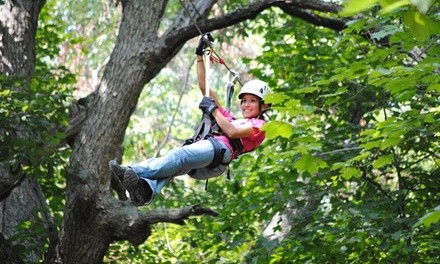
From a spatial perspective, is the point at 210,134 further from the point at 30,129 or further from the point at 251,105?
the point at 30,129

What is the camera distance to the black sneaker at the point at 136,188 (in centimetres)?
427

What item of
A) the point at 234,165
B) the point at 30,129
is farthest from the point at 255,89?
the point at 234,165

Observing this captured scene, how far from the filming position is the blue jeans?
4425 mm

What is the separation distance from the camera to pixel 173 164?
14.7ft

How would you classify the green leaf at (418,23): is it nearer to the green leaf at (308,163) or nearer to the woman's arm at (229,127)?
the green leaf at (308,163)

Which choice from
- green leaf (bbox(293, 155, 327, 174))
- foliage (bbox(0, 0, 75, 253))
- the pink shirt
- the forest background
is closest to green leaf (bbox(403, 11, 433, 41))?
green leaf (bbox(293, 155, 327, 174))

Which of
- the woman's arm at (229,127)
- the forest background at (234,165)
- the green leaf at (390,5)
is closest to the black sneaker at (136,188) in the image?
the woman's arm at (229,127)

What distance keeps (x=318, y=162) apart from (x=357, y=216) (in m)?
2.02

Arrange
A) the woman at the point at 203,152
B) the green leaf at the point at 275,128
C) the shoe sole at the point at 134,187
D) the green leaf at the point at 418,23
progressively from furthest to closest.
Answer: the woman at the point at 203,152 < the shoe sole at the point at 134,187 < the green leaf at the point at 275,128 < the green leaf at the point at 418,23

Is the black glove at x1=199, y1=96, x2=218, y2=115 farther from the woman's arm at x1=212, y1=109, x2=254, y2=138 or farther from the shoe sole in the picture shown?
the shoe sole

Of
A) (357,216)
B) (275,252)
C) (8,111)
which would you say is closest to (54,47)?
(8,111)

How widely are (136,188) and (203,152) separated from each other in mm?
517

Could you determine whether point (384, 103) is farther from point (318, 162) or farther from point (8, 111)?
point (8, 111)

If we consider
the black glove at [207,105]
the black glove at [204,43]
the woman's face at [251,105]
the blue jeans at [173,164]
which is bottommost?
the blue jeans at [173,164]
